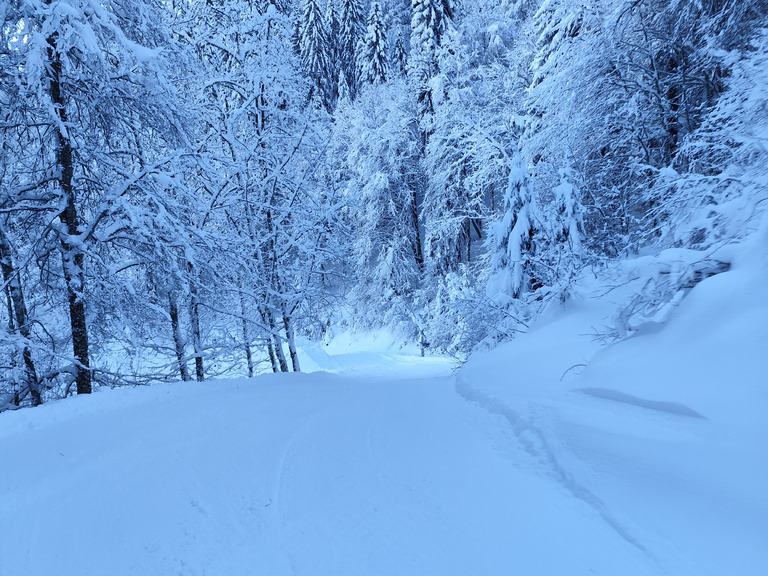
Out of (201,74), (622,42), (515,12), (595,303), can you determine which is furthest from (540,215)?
(515,12)

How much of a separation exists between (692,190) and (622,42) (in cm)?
624

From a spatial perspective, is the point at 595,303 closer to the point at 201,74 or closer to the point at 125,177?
the point at 125,177

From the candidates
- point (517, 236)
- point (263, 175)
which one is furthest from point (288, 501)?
point (263, 175)

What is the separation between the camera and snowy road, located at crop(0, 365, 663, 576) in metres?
2.08

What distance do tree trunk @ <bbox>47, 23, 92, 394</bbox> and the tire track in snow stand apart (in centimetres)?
582

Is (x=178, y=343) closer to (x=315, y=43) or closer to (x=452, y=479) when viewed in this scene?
(x=452, y=479)

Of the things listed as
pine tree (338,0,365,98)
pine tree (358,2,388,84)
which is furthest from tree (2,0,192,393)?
pine tree (338,0,365,98)

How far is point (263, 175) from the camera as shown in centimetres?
1218

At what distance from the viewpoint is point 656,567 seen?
1822 mm

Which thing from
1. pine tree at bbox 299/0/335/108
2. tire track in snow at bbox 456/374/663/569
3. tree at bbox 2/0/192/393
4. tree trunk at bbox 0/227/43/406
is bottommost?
tire track in snow at bbox 456/374/663/569

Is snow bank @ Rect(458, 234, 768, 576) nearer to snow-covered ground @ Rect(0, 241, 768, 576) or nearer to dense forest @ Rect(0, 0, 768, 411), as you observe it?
snow-covered ground @ Rect(0, 241, 768, 576)

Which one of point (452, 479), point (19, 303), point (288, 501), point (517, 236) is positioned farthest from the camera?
point (517, 236)

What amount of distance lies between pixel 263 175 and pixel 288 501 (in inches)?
429

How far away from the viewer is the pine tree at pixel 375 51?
2588cm
